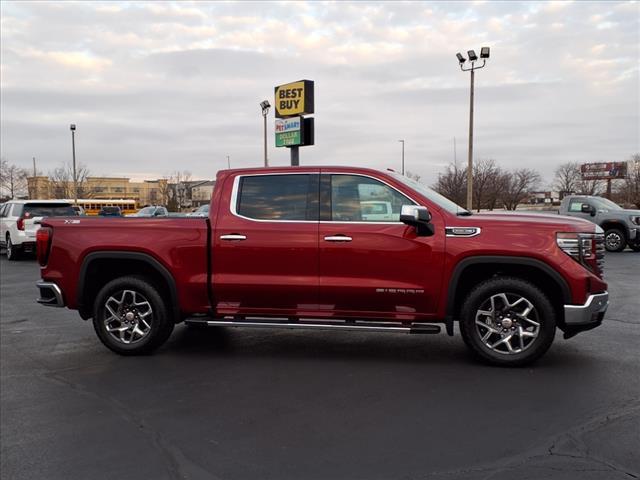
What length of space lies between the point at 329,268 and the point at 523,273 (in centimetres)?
186

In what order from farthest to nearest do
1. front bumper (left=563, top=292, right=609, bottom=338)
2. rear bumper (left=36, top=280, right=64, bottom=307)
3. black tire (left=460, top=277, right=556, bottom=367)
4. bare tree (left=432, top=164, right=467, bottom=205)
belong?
bare tree (left=432, top=164, right=467, bottom=205) → rear bumper (left=36, top=280, right=64, bottom=307) → black tire (left=460, top=277, right=556, bottom=367) → front bumper (left=563, top=292, right=609, bottom=338)

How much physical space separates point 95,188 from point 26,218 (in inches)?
2985

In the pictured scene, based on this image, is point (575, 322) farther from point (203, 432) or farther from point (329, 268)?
point (203, 432)

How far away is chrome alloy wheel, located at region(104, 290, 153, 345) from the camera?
5.82 metres

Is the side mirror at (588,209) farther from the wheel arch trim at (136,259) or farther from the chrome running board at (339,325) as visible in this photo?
the wheel arch trim at (136,259)

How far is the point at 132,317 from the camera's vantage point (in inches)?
230

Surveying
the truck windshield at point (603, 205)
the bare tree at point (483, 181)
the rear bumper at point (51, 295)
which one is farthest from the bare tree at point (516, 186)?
the rear bumper at point (51, 295)

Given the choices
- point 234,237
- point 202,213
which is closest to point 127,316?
point 234,237

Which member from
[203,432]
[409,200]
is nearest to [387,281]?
[409,200]

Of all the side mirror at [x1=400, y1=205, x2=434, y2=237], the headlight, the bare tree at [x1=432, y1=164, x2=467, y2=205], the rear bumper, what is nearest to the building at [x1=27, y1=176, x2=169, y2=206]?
the bare tree at [x1=432, y1=164, x2=467, y2=205]

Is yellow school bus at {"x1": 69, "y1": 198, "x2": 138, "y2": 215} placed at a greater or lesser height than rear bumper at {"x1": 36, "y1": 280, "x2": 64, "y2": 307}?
greater

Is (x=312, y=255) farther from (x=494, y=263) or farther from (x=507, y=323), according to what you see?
(x=507, y=323)

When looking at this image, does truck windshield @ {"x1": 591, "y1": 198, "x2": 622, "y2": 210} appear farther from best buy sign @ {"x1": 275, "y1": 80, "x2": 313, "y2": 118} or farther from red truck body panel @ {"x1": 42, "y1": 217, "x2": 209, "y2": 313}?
red truck body panel @ {"x1": 42, "y1": 217, "x2": 209, "y2": 313}

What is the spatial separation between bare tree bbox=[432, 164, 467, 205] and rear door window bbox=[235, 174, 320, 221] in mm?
35214
